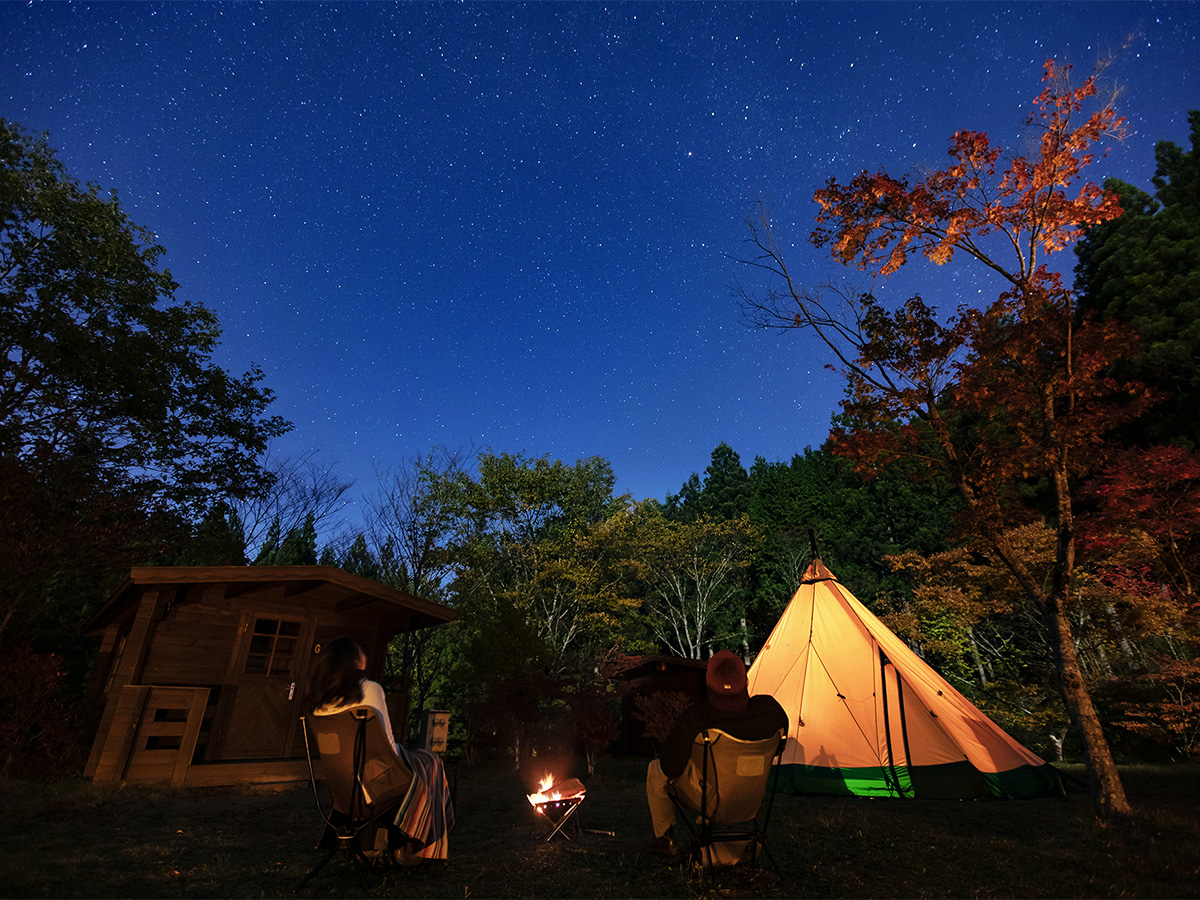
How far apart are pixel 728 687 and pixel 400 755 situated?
1939 mm

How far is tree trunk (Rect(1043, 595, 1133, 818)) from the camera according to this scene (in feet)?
16.6

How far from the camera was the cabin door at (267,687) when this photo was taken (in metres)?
7.95

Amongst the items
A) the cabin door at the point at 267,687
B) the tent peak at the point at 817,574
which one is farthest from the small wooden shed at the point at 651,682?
the cabin door at the point at 267,687

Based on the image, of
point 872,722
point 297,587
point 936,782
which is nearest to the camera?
point 936,782

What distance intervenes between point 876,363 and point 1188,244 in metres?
14.0

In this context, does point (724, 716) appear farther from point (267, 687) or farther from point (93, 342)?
point (93, 342)

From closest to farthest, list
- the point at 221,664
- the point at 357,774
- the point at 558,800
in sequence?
the point at 357,774, the point at 558,800, the point at 221,664

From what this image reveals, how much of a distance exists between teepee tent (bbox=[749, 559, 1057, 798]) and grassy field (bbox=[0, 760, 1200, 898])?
17.9 inches

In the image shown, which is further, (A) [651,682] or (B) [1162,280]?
(A) [651,682]

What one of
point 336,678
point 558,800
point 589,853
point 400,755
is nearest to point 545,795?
point 558,800

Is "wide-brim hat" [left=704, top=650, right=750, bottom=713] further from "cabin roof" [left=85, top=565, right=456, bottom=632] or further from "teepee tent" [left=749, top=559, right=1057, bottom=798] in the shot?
"cabin roof" [left=85, top=565, right=456, bottom=632]

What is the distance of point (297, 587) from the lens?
8.46 metres

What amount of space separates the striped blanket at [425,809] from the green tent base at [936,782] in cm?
446

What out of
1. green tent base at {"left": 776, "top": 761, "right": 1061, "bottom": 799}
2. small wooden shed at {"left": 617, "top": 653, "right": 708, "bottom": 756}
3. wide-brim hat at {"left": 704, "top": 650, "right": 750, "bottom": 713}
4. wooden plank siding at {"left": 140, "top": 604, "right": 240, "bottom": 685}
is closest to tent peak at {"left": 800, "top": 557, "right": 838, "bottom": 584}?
green tent base at {"left": 776, "top": 761, "right": 1061, "bottom": 799}
